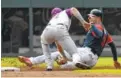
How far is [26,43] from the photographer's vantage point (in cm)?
2456

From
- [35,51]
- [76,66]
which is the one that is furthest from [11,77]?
[35,51]

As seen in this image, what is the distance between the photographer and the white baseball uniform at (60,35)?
1068cm

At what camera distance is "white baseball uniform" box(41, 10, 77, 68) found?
10.7 m

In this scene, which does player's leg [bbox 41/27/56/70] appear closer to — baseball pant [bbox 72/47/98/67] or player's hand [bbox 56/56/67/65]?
player's hand [bbox 56/56/67/65]

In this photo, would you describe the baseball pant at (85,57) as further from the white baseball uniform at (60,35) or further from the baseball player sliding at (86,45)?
the white baseball uniform at (60,35)

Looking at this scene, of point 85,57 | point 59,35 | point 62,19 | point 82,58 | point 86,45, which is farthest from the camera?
point 86,45

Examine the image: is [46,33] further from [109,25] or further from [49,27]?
[109,25]

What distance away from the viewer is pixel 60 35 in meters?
10.7

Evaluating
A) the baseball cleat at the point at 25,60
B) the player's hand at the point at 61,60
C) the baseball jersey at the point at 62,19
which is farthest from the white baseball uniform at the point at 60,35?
the baseball cleat at the point at 25,60

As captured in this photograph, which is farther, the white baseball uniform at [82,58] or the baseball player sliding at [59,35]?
the baseball player sliding at [59,35]

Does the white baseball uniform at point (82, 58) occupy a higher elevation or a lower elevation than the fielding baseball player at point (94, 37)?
lower

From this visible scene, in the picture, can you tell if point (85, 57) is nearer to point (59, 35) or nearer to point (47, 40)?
point (59, 35)

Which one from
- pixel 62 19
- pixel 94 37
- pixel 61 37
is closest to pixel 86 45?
pixel 94 37

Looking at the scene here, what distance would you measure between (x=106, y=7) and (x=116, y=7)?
475 mm
